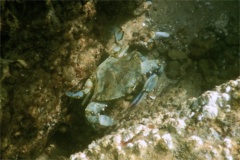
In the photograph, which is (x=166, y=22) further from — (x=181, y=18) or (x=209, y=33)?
(x=209, y=33)

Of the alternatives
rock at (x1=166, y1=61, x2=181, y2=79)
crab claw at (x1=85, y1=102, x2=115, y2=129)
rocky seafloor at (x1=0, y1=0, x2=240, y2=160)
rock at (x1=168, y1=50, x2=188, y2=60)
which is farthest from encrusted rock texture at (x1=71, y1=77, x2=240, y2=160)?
rock at (x1=168, y1=50, x2=188, y2=60)

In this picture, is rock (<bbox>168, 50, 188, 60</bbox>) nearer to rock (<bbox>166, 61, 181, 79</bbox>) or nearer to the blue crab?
rock (<bbox>166, 61, 181, 79</bbox>)

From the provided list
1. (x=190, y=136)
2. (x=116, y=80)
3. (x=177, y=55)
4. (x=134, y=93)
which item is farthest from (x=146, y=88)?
(x=190, y=136)

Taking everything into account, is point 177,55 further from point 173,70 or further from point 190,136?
point 190,136

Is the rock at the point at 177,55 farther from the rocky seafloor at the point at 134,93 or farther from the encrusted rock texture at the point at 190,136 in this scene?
the encrusted rock texture at the point at 190,136

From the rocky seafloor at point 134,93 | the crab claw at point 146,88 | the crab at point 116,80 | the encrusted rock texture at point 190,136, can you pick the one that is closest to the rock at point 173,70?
the rocky seafloor at point 134,93

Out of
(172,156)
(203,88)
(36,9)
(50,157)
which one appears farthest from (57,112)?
(203,88)
